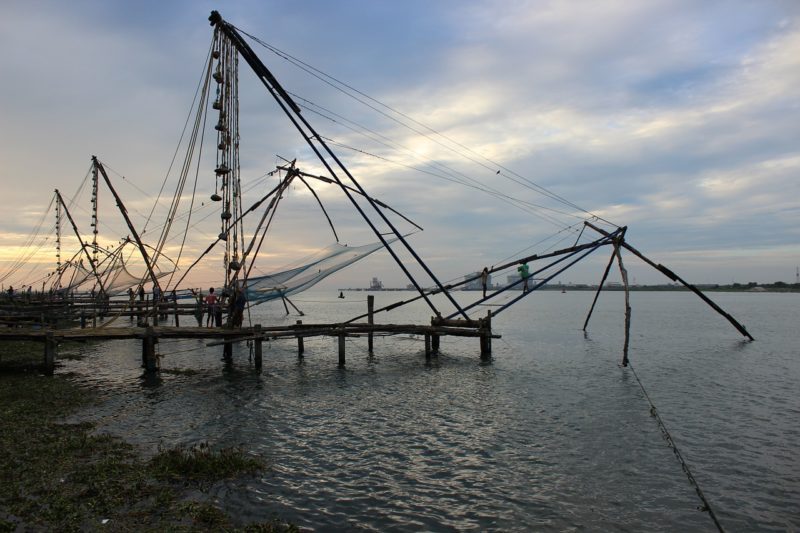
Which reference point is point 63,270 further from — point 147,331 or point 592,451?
point 592,451

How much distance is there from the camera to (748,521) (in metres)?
8.52

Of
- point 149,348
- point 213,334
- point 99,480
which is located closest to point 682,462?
point 99,480

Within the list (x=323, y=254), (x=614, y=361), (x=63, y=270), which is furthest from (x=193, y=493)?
(x=63, y=270)

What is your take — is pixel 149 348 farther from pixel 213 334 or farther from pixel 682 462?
pixel 682 462

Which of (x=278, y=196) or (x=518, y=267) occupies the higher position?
(x=278, y=196)

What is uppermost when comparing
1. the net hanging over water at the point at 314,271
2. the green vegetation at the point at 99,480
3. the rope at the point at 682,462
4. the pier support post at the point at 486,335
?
the net hanging over water at the point at 314,271

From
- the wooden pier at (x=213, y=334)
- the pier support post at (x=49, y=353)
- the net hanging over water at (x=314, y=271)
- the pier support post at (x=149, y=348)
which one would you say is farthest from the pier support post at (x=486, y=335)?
the pier support post at (x=49, y=353)

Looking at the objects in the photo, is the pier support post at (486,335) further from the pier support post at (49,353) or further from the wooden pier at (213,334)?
the pier support post at (49,353)

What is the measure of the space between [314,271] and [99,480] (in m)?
20.1

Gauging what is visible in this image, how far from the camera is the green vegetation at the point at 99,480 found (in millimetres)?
7348

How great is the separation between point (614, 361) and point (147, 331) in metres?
23.1

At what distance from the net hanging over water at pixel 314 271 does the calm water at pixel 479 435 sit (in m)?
4.82

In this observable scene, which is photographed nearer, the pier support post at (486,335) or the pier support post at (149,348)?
the pier support post at (149,348)

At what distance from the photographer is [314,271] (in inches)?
1120
